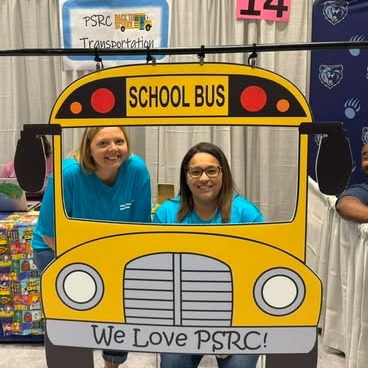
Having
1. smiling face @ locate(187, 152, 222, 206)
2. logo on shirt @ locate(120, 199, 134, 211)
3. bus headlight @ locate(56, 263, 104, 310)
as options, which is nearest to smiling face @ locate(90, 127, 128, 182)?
logo on shirt @ locate(120, 199, 134, 211)

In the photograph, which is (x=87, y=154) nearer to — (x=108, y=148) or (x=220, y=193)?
(x=108, y=148)

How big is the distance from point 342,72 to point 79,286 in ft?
9.14

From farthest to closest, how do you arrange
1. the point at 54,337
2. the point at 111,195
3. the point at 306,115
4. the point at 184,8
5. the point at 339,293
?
the point at 184,8 → the point at 339,293 → the point at 111,195 → the point at 54,337 → the point at 306,115

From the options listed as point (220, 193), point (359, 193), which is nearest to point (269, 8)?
point (359, 193)

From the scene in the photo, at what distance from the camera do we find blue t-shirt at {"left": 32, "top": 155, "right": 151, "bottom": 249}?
1.48m

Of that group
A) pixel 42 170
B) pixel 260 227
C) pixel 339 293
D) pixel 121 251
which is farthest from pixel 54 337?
pixel 339 293

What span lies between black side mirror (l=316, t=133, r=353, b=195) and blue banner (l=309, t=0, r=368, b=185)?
2296mm

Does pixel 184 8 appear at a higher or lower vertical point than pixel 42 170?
higher

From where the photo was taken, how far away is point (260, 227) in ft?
3.97

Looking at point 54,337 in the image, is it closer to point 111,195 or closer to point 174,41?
point 111,195

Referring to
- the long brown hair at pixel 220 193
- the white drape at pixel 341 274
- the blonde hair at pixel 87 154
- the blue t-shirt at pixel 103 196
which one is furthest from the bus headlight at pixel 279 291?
the white drape at pixel 341 274

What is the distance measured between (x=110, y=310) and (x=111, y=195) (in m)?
0.41

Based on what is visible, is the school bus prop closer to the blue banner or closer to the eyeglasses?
the eyeglasses

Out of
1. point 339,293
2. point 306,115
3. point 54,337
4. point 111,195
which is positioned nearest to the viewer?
point 306,115
